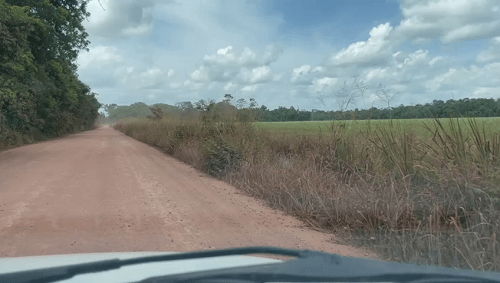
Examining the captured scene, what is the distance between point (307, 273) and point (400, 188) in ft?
12.9

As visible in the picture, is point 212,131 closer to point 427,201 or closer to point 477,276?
point 427,201

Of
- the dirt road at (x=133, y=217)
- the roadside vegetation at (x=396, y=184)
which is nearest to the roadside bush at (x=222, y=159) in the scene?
the roadside vegetation at (x=396, y=184)

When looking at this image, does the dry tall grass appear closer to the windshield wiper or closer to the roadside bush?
the roadside bush

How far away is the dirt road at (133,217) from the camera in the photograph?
526 cm

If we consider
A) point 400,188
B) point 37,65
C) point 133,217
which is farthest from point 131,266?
point 37,65

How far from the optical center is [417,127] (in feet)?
26.9

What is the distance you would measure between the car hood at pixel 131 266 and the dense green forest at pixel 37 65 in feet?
44.9

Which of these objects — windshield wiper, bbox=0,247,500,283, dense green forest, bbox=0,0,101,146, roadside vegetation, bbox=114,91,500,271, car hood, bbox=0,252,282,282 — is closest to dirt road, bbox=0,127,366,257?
roadside vegetation, bbox=114,91,500,271

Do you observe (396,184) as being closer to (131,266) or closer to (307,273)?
(307,273)

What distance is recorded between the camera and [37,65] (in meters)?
25.8

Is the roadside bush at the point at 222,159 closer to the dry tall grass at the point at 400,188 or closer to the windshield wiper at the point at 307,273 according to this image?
the dry tall grass at the point at 400,188

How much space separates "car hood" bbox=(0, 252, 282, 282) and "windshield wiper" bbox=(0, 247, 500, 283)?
0.09 m

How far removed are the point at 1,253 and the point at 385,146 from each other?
5.97 m

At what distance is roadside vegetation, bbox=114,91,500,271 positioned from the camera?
4.51 m
